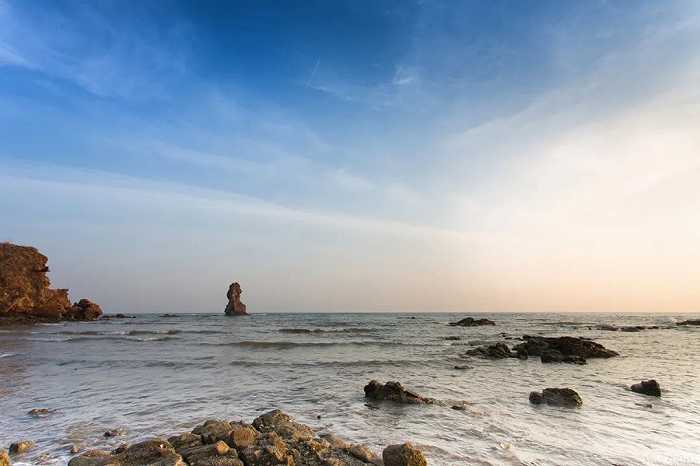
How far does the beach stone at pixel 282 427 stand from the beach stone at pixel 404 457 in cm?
201

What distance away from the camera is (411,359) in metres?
26.1

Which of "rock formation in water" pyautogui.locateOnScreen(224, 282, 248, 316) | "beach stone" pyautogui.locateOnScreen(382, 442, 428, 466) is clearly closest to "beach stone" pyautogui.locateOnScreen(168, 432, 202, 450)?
"beach stone" pyautogui.locateOnScreen(382, 442, 428, 466)

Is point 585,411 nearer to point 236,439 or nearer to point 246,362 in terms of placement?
point 236,439

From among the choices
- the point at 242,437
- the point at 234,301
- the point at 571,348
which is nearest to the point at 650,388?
the point at 571,348

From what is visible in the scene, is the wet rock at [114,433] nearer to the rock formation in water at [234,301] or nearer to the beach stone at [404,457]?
the beach stone at [404,457]

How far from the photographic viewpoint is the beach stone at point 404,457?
22.8 feet

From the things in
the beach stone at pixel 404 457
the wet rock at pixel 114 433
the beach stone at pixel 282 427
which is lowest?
the wet rock at pixel 114 433

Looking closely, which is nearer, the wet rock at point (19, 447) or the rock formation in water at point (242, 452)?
the rock formation in water at point (242, 452)

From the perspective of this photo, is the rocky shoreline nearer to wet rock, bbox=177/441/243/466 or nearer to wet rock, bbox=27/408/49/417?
wet rock, bbox=177/441/243/466

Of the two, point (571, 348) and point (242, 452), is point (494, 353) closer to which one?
point (571, 348)

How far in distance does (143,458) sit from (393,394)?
8894 mm

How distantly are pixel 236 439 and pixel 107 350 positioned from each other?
1107 inches

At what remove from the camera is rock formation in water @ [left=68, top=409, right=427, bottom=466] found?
22.4ft

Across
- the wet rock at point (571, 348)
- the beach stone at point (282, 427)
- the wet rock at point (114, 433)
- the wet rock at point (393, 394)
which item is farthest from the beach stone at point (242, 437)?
the wet rock at point (571, 348)
